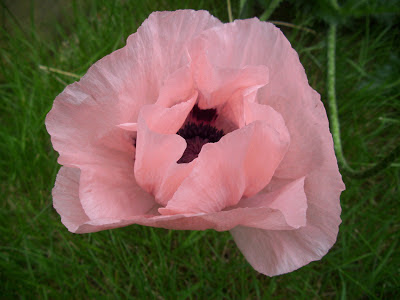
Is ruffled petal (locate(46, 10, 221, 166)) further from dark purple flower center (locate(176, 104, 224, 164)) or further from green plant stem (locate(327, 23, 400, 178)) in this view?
green plant stem (locate(327, 23, 400, 178))

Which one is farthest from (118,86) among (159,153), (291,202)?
(291,202)

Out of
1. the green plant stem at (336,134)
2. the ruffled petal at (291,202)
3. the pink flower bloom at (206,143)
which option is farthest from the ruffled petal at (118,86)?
the green plant stem at (336,134)

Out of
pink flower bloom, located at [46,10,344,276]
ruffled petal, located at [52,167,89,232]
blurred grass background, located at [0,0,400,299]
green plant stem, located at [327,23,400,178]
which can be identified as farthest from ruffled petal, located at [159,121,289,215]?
blurred grass background, located at [0,0,400,299]

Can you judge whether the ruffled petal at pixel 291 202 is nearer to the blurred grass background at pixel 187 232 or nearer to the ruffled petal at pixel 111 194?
the ruffled petal at pixel 111 194

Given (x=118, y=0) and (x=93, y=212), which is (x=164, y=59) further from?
(x=118, y=0)

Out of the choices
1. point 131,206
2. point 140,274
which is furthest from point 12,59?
point 131,206

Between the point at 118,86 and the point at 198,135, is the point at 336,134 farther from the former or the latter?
the point at 118,86
